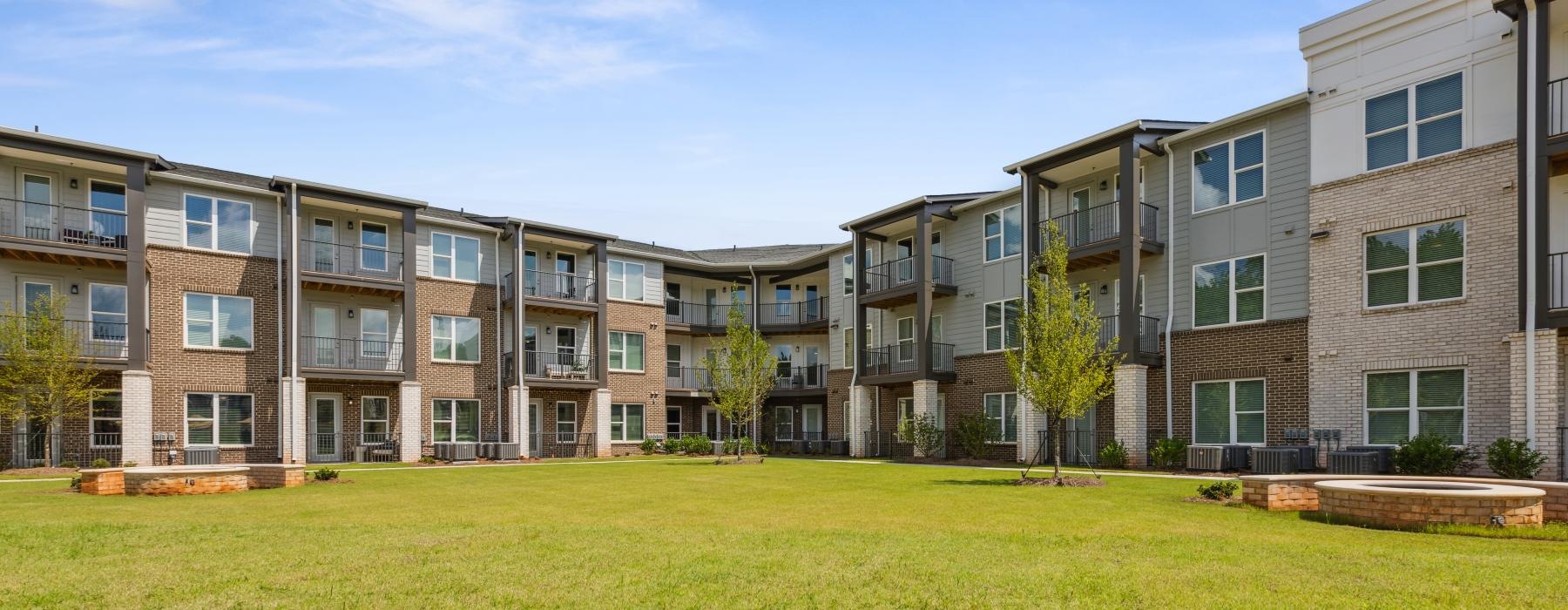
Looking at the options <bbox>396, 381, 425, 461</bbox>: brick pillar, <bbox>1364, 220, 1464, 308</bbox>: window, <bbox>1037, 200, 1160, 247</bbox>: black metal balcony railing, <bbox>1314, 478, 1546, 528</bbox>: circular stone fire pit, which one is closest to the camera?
<bbox>1314, 478, 1546, 528</bbox>: circular stone fire pit

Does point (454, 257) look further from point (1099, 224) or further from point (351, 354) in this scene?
point (1099, 224)

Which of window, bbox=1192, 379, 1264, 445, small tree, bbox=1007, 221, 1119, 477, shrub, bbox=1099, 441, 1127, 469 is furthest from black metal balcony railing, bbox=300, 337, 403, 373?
window, bbox=1192, 379, 1264, 445

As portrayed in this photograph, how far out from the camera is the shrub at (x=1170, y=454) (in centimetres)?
2173

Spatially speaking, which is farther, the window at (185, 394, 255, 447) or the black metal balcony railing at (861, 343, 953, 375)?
the black metal balcony railing at (861, 343, 953, 375)

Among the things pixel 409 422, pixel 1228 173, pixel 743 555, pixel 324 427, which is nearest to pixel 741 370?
pixel 409 422

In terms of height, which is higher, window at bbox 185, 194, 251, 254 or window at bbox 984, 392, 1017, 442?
window at bbox 185, 194, 251, 254

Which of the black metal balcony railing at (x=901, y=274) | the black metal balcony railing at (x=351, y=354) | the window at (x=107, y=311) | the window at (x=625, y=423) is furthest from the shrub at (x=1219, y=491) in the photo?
the window at (x=107, y=311)


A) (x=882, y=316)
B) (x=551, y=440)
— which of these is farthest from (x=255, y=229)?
(x=882, y=316)

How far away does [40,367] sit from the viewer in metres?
22.3

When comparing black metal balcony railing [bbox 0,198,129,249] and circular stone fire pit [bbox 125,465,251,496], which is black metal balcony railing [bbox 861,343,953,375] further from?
black metal balcony railing [bbox 0,198,129,249]

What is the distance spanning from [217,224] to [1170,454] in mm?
26548

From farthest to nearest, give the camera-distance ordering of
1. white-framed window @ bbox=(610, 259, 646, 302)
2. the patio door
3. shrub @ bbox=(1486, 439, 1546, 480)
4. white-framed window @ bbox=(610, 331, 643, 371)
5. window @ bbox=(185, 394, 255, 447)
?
white-framed window @ bbox=(610, 259, 646, 302), white-framed window @ bbox=(610, 331, 643, 371), the patio door, window @ bbox=(185, 394, 255, 447), shrub @ bbox=(1486, 439, 1546, 480)

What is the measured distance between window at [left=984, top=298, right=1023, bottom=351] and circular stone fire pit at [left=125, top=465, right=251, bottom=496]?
784 inches

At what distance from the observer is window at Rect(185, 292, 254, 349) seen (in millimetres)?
26625
